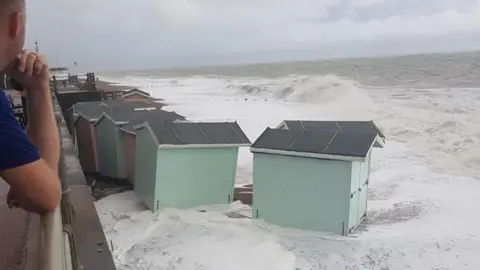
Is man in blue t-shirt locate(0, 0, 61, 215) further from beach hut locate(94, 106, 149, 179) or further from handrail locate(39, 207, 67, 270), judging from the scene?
beach hut locate(94, 106, 149, 179)

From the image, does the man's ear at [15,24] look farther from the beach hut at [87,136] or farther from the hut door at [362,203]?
the beach hut at [87,136]

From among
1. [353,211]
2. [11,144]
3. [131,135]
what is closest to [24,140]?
[11,144]

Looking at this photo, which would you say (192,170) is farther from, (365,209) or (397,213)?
(397,213)

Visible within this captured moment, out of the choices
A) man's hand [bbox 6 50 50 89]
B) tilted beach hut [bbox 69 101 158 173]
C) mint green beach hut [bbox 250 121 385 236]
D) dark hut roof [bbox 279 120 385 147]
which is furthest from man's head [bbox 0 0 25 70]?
tilted beach hut [bbox 69 101 158 173]

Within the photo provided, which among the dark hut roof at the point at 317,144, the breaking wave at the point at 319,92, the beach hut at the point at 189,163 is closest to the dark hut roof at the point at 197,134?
the beach hut at the point at 189,163

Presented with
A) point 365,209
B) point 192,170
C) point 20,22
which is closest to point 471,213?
point 365,209
